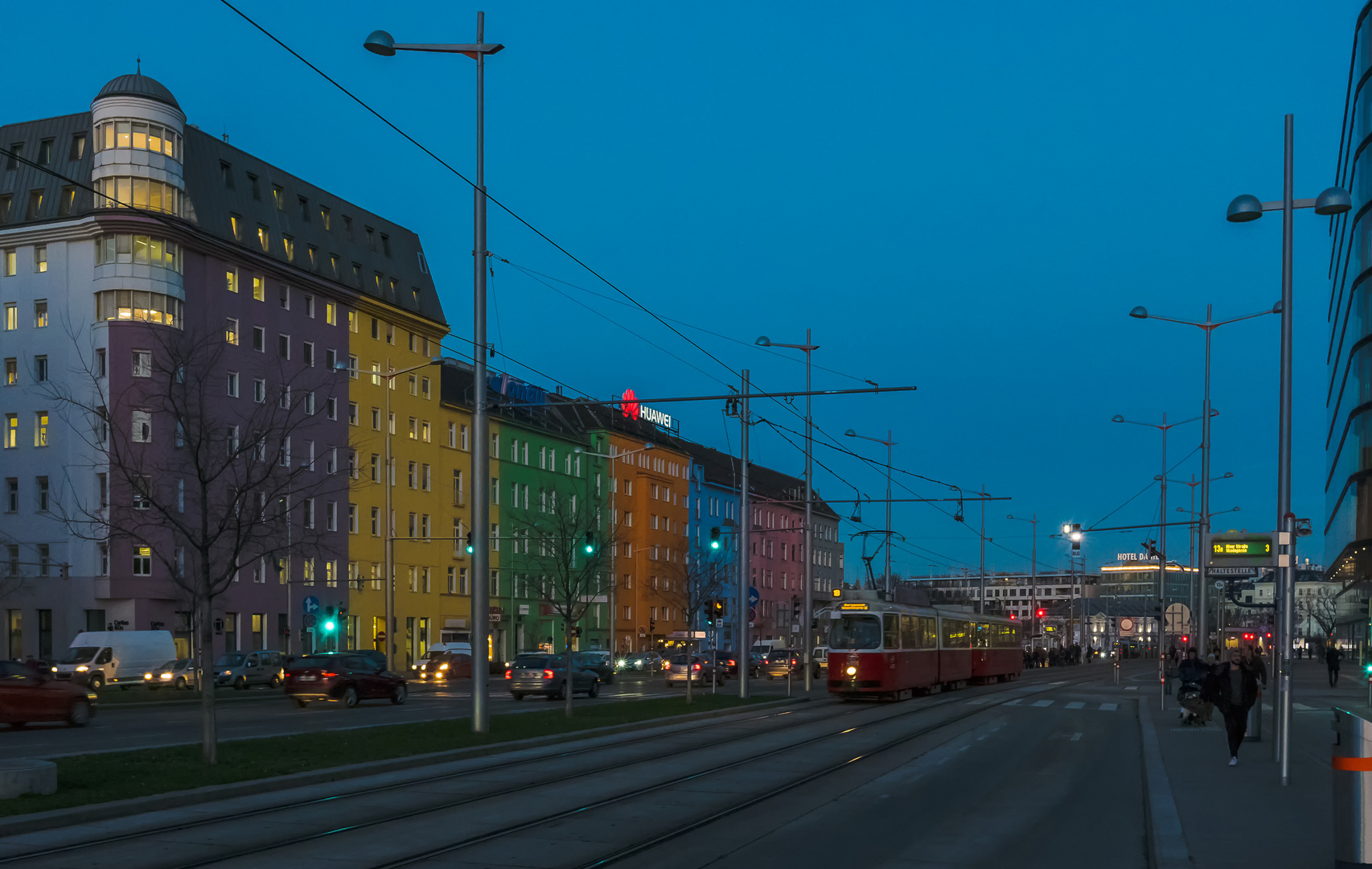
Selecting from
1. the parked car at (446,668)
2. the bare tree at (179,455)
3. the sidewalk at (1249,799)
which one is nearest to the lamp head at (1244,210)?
the sidewalk at (1249,799)

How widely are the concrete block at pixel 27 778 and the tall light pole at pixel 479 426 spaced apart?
29.5 ft

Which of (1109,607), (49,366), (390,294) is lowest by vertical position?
(1109,607)

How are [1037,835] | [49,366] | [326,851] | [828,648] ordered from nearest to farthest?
[326,851], [1037,835], [828,648], [49,366]

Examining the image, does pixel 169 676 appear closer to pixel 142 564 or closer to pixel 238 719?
pixel 142 564

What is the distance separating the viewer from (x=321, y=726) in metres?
27.9

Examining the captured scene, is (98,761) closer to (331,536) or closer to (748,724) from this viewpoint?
(748,724)

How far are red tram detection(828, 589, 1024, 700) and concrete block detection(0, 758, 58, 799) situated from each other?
28.3 meters

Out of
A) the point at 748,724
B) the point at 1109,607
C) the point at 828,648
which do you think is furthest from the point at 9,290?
the point at 1109,607

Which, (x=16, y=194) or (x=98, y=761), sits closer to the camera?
(x=98, y=761)

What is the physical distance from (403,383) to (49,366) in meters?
20.4

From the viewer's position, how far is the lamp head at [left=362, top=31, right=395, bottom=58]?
22.1m

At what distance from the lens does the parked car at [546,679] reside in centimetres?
4284

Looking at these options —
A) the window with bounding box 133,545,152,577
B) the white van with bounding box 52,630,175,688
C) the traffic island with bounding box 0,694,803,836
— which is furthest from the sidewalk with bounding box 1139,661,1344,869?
the window with bounding box 133,545,152,577

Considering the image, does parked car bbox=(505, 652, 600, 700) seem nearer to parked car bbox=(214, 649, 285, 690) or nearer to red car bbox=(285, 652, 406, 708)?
red car bbox=(285, 652, 406, 708)
